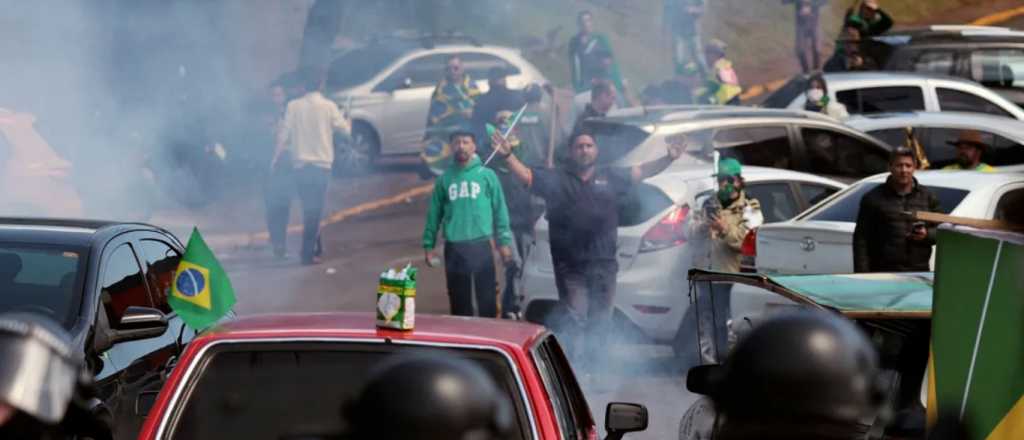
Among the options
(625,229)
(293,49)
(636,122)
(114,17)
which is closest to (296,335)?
(625,229)

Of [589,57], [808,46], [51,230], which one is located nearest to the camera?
[51,230]

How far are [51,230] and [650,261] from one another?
483 centimetres

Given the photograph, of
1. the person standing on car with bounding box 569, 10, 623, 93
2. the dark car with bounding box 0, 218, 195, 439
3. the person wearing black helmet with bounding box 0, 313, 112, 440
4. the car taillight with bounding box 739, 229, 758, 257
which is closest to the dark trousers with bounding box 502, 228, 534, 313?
the car taillight with bounding box 739, 229, 758, 257

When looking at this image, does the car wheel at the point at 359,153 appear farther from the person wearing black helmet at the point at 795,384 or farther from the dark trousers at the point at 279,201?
the person wearing black helmet at the point at 795,384

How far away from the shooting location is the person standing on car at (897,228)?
435 inches

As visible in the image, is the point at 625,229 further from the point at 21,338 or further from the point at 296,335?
the point at 21,338

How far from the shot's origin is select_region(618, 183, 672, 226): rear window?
1243cm

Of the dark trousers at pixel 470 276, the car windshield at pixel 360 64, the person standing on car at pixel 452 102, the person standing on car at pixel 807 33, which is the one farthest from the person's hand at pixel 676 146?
the person standing on car at pixel 807 33

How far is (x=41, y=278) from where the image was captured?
8164 mm

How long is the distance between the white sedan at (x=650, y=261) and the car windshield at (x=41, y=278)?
475cm

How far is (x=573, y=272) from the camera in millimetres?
11758

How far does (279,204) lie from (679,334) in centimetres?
571

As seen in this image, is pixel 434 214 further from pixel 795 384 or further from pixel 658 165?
pixel 795 384

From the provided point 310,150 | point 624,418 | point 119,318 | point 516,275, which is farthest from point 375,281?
point 624,418
